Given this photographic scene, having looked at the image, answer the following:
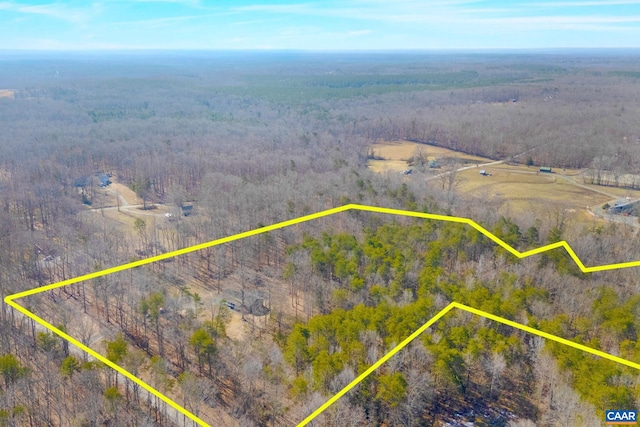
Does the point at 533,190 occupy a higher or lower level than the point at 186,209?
higher

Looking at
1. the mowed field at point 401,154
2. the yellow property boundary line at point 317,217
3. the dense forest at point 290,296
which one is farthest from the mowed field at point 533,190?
the yellow property boundary line at point 317,217

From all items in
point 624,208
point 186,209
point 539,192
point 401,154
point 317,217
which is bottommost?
point 186,209

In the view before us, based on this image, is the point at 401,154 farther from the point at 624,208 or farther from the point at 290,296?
the point at 290,296

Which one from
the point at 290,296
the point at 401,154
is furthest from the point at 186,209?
the point at 401,154

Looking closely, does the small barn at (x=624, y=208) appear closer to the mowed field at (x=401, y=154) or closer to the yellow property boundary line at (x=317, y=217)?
the yellow property boundary line at (x=317, y=217)

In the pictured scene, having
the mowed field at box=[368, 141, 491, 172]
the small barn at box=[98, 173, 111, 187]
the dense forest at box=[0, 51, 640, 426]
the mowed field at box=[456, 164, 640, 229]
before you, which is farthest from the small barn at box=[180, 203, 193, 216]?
the mowed field at box=[456, 164, 640, 229]

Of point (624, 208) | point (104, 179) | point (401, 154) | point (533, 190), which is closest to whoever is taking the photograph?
point (624, 208)

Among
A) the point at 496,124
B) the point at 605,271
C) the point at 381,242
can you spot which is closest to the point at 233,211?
the point at 381,242

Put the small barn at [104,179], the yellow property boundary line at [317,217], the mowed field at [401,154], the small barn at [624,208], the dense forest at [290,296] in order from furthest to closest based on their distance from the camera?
the mowed field at [401,154]
the small barn at [104,179]
the small barn at [624,208]
the yellow property boundary line at [317,217]
the dense forest at [290,296]

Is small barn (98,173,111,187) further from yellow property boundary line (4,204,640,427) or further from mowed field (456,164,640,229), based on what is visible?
mowed field (456,164,640,229)

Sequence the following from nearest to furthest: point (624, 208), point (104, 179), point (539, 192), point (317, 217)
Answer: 1. point (317, 217)
2. point (624, 208)
3. point (539, 192)
4. point (104, 179)
